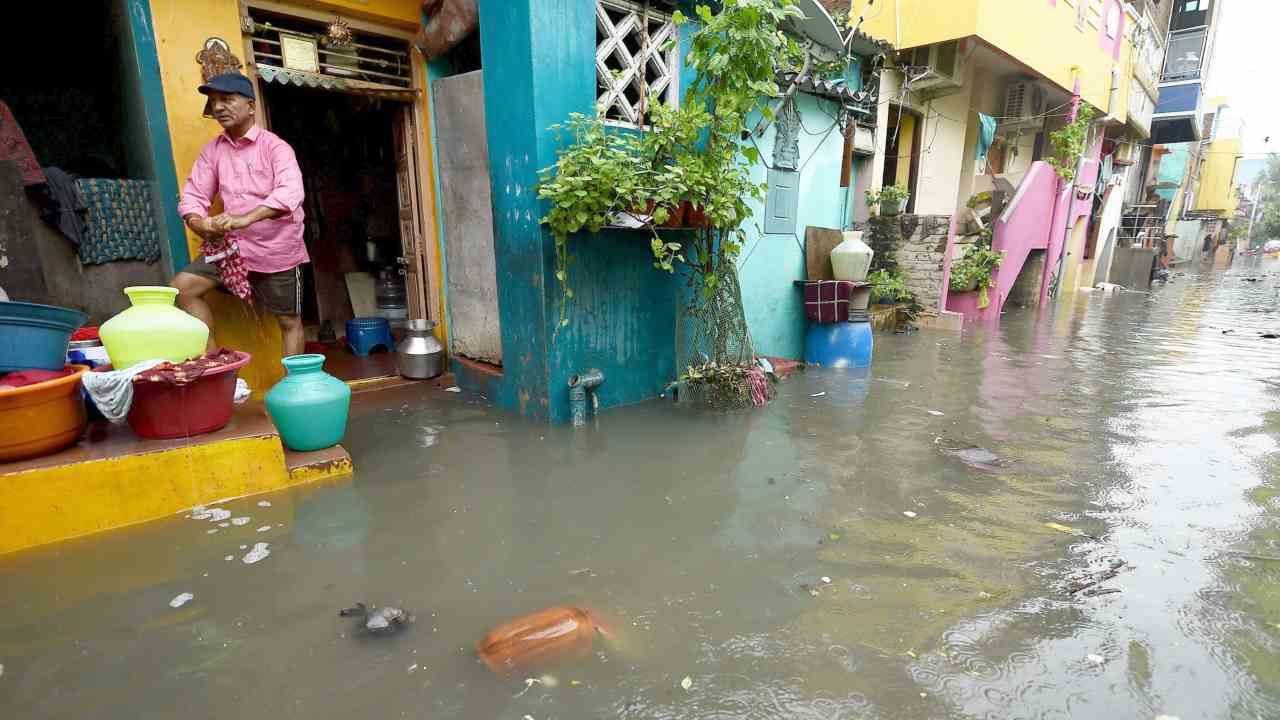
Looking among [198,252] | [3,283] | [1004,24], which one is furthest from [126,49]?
[1004,24]

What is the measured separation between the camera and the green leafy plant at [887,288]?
9.34 metres

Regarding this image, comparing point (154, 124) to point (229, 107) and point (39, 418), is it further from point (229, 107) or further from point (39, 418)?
point (39, 418)

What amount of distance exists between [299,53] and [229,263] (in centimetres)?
176

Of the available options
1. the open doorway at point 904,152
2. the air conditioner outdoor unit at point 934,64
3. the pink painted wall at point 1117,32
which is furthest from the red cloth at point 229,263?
the pink painted wall at point 1117,32

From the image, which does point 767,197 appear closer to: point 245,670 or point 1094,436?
point 1094,436

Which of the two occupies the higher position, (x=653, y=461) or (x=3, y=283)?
(x=3, y=283)

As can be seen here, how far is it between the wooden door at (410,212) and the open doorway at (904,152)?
28.5 feet

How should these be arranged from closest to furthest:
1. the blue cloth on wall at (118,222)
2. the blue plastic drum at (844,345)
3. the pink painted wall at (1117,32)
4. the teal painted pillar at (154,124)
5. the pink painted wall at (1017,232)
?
the teal painted pillar at (154,124) → the blue cloth on wall at (118,222) → the blue plastic drum at (844,345) → the pink painted wall at (1017,232) → the pink painted wall at (1117,32)

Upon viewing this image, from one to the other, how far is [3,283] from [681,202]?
14.0ft

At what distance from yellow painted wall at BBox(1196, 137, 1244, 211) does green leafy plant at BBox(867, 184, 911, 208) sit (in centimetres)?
4106

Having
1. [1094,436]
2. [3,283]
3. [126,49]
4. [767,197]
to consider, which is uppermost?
[126,49]

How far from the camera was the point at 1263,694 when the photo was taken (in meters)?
1.99

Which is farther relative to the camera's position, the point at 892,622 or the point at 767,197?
the point at 767,197

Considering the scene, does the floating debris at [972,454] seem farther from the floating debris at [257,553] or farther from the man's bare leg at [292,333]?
the man's bare leg at [292,333]
